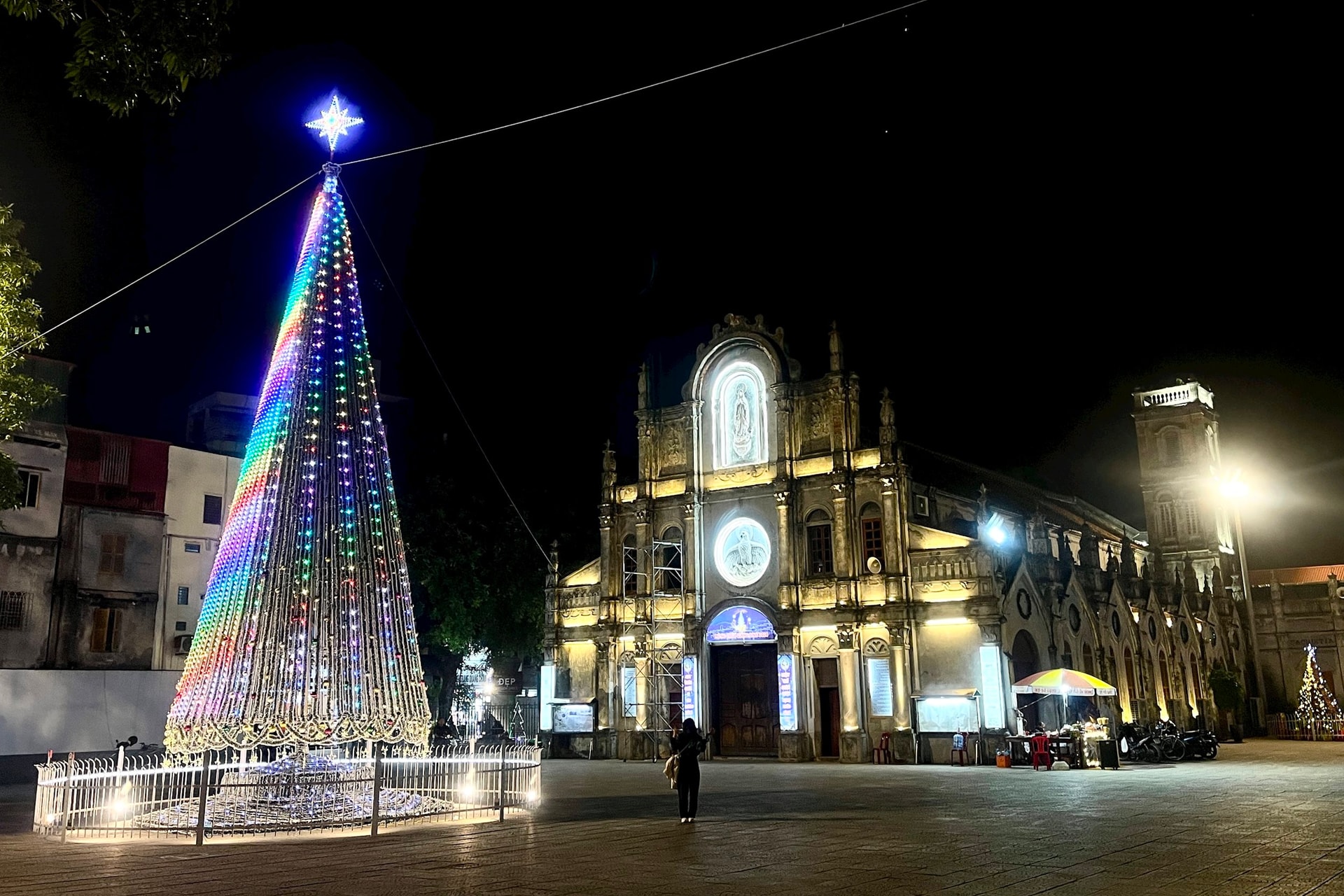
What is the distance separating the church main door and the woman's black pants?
19713mm

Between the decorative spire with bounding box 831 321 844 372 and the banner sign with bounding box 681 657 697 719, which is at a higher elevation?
the decorative spire with bounding box 831 321 844 372

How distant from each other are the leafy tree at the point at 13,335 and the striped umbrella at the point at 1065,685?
25.0 metres

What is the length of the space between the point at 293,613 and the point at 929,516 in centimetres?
2509

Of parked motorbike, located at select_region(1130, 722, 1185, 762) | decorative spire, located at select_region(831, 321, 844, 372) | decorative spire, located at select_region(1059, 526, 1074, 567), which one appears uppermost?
decorative spire, located at select_region(831, 321, 844, 372)

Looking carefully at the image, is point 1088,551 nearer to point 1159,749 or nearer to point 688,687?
point 1159,749

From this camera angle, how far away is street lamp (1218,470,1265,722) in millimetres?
55500

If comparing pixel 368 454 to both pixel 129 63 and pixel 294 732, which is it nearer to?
pixel 294 732

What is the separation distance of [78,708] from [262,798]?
19.5 m

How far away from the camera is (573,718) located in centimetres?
3869

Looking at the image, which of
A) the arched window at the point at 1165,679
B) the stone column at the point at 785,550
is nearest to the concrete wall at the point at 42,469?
the stone column at the point at 785,550

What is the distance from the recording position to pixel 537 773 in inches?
696

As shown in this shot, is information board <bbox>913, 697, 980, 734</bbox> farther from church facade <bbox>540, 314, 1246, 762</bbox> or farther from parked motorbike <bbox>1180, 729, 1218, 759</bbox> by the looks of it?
parked motorbike <bbox>1180, 729, 1218, 759</bbox>

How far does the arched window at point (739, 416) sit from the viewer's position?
1453 inches

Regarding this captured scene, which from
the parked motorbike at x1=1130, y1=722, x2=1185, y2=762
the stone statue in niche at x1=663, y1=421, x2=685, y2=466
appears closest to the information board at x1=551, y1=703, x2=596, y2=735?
the stone statue in niche at x1=663, y1=421, x2=685, y2=466
